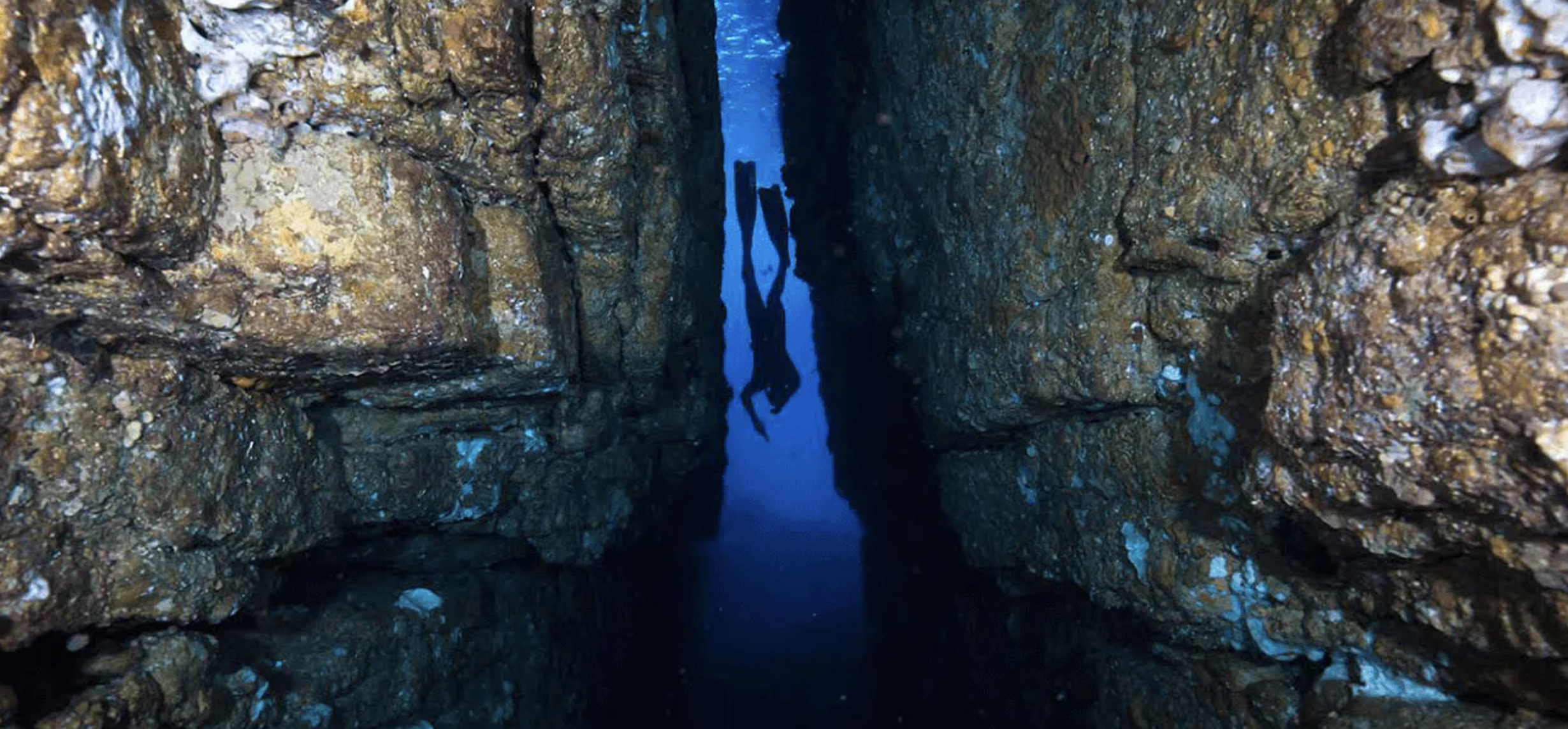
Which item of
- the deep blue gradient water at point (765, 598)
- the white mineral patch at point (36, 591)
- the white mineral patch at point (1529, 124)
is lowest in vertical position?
the deep blue gradient water at point (765, 598)

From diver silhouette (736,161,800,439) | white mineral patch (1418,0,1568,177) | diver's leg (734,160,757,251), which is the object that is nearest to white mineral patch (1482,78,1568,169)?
white mineral patch (1418,0,1568,177)

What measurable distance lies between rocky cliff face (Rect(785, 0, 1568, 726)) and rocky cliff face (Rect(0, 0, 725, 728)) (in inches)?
102

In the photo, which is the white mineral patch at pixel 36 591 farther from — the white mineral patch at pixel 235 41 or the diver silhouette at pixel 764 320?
the diver silhouette at pixel 764 320

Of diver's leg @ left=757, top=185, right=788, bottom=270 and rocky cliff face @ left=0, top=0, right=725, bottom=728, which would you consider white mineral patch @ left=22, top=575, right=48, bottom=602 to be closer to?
rocky cliff face @ left=0, top=0, right=725, bottom=728

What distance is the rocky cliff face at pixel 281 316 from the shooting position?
238 cm

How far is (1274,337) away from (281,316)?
3.80 meters

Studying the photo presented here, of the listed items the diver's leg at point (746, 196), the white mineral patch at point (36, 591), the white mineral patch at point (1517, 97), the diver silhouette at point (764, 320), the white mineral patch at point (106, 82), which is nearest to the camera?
the white mineral patch at point (1517, 97)

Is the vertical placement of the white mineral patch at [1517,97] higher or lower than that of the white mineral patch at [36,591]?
higher

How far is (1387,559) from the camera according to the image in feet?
9.15

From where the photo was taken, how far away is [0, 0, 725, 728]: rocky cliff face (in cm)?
238

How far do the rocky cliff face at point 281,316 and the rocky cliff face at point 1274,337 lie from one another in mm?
2583

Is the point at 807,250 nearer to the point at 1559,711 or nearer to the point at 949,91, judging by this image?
the point at 949,91

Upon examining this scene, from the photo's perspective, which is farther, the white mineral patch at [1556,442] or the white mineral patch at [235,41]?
the white mineral patch at [235,41]

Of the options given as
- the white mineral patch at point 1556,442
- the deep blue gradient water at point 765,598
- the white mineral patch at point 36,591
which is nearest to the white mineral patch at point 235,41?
the white mineral patch at point 36,591
